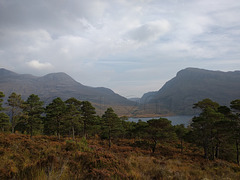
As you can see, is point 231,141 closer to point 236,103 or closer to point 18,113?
point 236,103

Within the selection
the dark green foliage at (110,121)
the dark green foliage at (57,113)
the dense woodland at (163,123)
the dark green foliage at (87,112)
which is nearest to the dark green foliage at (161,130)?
the dense woodland at (163,123)

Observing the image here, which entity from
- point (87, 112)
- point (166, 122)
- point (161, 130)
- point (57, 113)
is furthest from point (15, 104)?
point (166, 122)

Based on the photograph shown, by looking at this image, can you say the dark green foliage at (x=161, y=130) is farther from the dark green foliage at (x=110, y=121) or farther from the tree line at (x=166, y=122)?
the dark green foliage at (x=110, y=121)

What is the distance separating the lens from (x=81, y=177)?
193 inches

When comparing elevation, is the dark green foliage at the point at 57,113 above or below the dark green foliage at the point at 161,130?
above

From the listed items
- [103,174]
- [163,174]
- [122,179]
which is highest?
[103,174]

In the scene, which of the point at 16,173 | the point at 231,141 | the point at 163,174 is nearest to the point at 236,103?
the point at 231,141

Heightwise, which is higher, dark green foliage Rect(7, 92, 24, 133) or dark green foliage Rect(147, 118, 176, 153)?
dark green foliage Rect(7, 92, 24, 133)

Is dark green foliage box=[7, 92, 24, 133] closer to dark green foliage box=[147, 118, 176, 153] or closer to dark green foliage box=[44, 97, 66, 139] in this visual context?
dark green foliage box=[44, 97, 66, 139]

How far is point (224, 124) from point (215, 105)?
566 cm

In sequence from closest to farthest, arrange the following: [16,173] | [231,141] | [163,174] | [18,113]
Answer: [16,173] < [163,174] < [231,141] < [18,113]

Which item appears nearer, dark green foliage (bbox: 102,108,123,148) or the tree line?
the tree line

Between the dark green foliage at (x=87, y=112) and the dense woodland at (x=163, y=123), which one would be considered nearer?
the dense woodland at (x=163, y=123)

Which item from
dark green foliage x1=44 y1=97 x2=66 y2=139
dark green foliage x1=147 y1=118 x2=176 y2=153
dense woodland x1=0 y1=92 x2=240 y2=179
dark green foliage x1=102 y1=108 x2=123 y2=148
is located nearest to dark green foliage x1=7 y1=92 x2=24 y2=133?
dense woodland x1=0 y1=92 x2=240 y2=179
